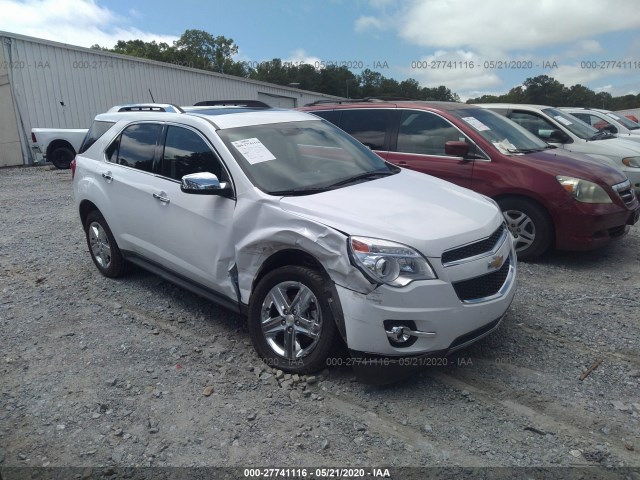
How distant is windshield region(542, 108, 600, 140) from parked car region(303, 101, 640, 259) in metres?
2.62

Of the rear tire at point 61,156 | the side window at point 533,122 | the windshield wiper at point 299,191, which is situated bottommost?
the rear tire at point 61,156

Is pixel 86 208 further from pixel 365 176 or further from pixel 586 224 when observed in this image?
pixel 586 224

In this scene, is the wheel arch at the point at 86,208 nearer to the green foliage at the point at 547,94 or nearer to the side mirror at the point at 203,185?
the side mirror at the point at 203,185

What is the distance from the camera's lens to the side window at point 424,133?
6.25 m

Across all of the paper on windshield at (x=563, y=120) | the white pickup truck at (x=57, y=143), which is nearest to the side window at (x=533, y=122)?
the paper on windshield at (x=563, y=120)

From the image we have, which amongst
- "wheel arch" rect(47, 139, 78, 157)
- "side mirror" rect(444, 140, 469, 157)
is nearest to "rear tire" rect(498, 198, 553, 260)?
"side mirror" rect(444, 140, 469, 157)

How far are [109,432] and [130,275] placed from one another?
279 cm

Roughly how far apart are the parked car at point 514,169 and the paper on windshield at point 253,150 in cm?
276

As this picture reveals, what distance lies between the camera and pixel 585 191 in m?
5.48

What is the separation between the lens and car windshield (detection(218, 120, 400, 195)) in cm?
375

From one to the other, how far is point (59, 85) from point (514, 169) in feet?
60.0

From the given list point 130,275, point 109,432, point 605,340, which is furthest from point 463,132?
point 109,432

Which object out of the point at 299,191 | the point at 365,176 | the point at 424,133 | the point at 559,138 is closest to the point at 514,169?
the point at 424,133

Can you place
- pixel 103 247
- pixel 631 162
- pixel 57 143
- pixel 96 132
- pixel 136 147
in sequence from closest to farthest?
pixel 136 147
pixel 103 247
pixel 96 132
pixel 631 162
pixel 57 143
